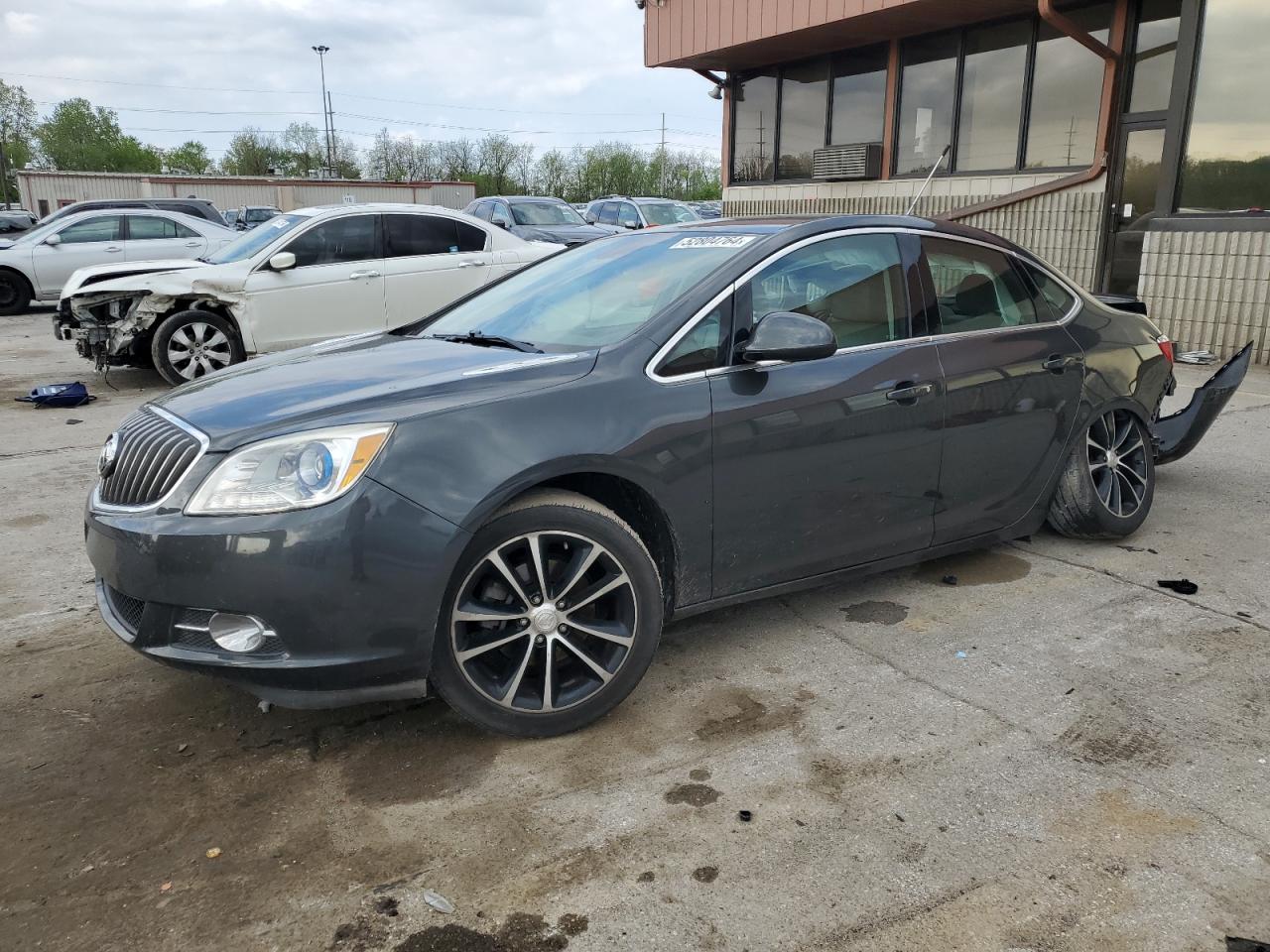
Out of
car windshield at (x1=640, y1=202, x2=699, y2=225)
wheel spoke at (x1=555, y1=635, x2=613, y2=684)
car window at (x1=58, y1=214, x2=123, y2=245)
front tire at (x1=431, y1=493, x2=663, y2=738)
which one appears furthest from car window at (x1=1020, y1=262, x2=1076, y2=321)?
car window at (x1=58, y1=214, x2=123, y2=245)

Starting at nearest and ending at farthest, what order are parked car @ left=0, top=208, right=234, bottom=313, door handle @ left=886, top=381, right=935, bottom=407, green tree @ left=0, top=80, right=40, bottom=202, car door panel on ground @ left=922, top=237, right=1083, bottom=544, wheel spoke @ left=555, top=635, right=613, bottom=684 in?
wheel spoke @ left=555, top=635, right=613, bottom=684, door handle @ left=886, top=381, right=935, bottom=407, car door panel on ground @ left=922, top=237, right=1083, bottom=544, parked car @ left=0, top=208, right=234, bottom=313, green tree @ left=0, top=80, right=40, bottom=202

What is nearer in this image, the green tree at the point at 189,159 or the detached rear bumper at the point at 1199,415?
the detached rear bumper at the point at 1199,415

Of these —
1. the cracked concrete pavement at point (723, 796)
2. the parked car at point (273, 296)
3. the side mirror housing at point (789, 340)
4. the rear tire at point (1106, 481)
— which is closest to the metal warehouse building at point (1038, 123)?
the rear tire at point (1106, 481)

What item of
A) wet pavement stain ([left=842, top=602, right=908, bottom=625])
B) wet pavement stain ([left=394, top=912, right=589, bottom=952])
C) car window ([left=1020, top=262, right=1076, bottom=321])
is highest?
car window ([left=1020, top=262, right=1076, bottom=321])

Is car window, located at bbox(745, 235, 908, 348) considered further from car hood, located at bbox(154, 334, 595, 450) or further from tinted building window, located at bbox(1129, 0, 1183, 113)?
tinted building window, located at bbox(1129, 0, 1183, 113)

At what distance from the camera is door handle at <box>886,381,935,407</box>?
385 centimetres

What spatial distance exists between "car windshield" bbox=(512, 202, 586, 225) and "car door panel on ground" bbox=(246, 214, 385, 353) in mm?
8431

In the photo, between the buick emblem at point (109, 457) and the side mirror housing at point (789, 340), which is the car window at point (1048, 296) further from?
the buick emblem at point (109, 457)

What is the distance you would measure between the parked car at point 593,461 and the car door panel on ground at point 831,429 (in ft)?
0.04

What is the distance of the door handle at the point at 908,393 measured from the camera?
12.6 feet

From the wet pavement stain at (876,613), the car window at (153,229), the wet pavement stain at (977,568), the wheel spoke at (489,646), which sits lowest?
the wet pavement stain at (977,568)

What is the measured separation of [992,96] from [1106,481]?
33.8 feet

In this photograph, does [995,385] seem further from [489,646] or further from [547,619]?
[489,646]

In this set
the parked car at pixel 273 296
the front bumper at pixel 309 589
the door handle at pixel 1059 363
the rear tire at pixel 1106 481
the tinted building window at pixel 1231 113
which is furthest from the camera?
the tinted building window at pixel 1231 113
